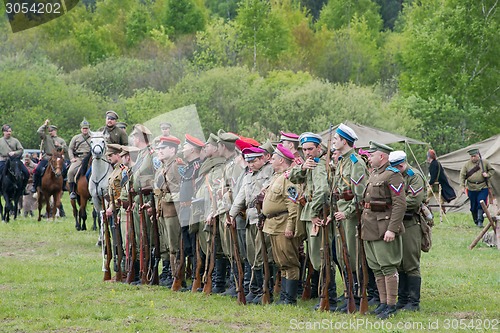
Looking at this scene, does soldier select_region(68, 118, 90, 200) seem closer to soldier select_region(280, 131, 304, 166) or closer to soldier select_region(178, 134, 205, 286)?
soldier select_region(178, 134, 205, 286)

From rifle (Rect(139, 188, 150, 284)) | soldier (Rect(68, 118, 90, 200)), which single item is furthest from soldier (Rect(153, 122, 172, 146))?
soldier (Rect(68, 118, 90, 200))

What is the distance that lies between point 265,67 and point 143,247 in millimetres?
49475

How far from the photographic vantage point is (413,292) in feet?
33.7

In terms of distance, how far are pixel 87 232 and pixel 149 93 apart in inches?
1224

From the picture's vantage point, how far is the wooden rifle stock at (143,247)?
41.9ft

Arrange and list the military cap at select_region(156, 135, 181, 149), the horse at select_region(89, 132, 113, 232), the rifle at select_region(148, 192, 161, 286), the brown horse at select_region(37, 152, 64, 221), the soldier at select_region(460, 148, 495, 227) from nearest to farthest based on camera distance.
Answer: the military cap at select_region(156, 135, 181, 149)
the rifle at select_region(148, 192, 161, 286)
the horse at select_region(89, 132, 113, 232)
the soldier at select_region(460, 148, 495, 227)
the brown horse at select_region(37, 152, 64, 221)

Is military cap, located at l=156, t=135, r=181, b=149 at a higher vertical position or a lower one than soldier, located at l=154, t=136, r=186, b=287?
higher

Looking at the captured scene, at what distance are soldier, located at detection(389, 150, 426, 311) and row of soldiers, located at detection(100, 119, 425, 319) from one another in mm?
11

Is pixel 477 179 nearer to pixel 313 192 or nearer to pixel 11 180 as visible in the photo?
pixel 11 180

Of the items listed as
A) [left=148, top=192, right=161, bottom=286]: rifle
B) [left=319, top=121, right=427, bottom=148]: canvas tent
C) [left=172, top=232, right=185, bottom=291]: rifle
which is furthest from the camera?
[left=319, top=121, right=427, bottom=148]: canvas tent

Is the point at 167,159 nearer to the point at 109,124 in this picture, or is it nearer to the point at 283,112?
the point at 109,124

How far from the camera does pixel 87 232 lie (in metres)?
20.5

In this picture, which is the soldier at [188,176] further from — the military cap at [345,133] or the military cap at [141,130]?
the military cap at [345,133]

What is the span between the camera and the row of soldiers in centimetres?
987
